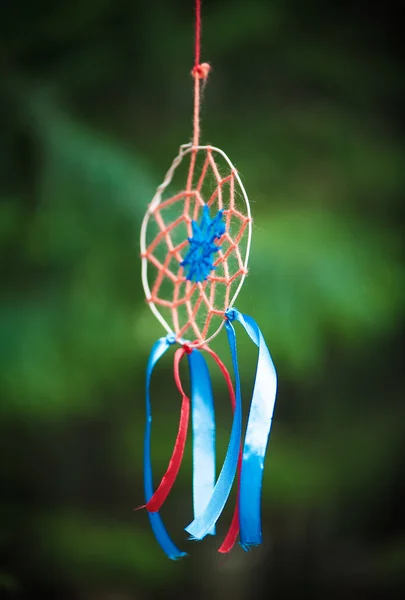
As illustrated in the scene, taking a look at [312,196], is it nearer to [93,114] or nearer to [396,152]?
[396,152]

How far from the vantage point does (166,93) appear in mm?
1631

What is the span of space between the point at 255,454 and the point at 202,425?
0.53 feet

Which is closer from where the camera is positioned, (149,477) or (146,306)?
(149,477)

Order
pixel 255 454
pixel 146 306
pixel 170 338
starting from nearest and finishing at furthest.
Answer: pixel 255 454
pixel 170 338
pixel 146 306

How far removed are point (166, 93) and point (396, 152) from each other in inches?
21.7

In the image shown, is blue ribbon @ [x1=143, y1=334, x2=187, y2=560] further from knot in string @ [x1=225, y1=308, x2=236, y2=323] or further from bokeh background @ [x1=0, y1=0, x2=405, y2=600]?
bokeh background @ [x1=0, y1=0, x2=405, y2=600]

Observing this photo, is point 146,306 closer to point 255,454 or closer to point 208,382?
point 208,382

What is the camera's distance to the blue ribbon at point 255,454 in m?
0.48

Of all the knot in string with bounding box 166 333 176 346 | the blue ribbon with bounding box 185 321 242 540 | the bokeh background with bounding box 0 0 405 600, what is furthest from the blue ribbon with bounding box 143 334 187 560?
the bokeh background with bounding box 0 0 405 600

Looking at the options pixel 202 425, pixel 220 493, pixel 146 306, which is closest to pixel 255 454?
pixel 220 493

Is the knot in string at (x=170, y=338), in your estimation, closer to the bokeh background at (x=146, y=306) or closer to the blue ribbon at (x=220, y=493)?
the blue ribbon at (x=220, y=493)

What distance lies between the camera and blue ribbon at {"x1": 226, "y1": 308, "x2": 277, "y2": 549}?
0.48 metres

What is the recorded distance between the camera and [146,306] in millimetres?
1305

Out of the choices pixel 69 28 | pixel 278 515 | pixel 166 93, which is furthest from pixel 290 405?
pixel 69 28
